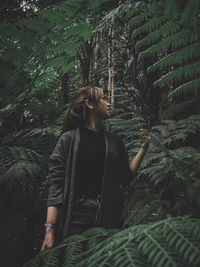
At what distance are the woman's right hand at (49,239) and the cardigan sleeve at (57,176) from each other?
0.13 m

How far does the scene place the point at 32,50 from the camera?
0.83m

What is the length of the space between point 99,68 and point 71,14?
3.17m

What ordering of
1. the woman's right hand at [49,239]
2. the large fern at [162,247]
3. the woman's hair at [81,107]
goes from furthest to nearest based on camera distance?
the woman's hair at [81,107]
the woman's right hand at [49,239]
the large fern at [162,247]

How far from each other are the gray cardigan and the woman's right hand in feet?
0.12

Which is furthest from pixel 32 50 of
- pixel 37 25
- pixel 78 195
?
pixel 78 195

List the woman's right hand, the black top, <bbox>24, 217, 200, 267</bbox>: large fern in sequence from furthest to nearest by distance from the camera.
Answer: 1. the black top
2. the woman's right hand
3. <bbox>24, 217, 200, 267</bbox>: large fern

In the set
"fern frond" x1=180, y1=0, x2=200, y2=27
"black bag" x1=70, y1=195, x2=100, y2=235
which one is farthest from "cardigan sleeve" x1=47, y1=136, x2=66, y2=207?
"fern frond" x1=180, y1=0, x2=200, y2=27

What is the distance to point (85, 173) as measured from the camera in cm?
121

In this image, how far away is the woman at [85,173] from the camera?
1.11m

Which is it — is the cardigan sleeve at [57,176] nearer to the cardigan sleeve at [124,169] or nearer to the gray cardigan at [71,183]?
the gray cardigan at [71,183]

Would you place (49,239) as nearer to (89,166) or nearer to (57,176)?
(57,176)

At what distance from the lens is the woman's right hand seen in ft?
3.44

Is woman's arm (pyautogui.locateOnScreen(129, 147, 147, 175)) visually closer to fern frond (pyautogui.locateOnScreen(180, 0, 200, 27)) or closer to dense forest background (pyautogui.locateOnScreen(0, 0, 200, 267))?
dense forest background (pyautogui.locateOnScreen(0, 0, 200, 267))

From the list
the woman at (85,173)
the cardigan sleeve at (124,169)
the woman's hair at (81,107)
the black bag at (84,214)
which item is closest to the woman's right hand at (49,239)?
the woman at (85,173)
